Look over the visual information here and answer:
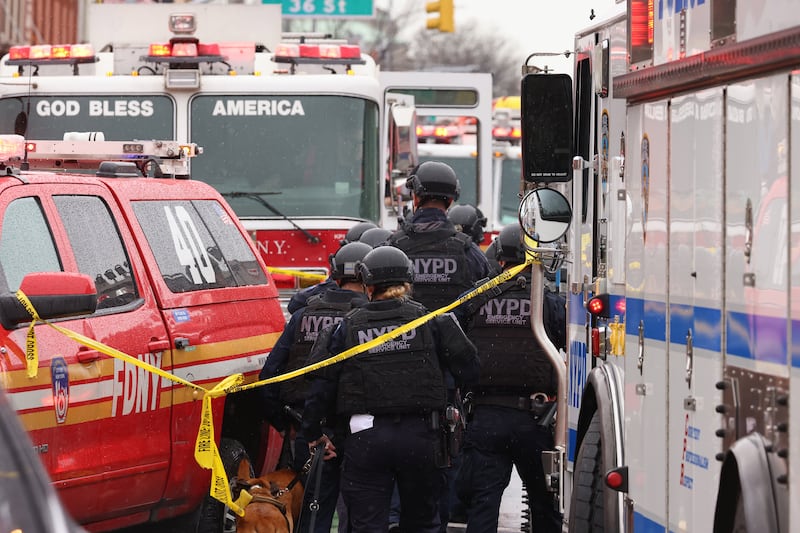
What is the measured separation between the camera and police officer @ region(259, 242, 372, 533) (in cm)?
830

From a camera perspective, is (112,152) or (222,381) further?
(112,152)

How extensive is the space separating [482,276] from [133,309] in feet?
8.63

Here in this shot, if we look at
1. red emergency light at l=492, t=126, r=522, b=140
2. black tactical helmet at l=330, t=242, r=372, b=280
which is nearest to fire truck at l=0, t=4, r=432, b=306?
black tactical helmet at l=330, t=242, r=372, b=280

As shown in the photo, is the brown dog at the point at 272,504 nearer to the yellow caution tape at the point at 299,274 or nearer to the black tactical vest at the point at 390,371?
the black tactical vest at the point at 390,371

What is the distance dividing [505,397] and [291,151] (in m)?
4.91

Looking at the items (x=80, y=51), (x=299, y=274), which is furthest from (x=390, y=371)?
(x=80, y=51)

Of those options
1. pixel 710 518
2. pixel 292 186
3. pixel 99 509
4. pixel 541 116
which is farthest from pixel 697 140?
pixel 292 186

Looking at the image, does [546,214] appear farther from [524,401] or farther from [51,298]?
[51,298]

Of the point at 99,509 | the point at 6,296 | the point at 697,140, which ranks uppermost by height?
the point at 697,140

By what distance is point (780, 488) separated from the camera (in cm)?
399

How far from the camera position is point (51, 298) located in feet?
20.9

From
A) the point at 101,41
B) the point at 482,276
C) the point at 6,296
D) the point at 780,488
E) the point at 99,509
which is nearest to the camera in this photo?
the point at 780,488

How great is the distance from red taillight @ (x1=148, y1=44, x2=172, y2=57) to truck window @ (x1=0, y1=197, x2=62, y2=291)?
613 cm

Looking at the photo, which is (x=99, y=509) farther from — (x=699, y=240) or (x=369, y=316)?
(x=699, y=240)
